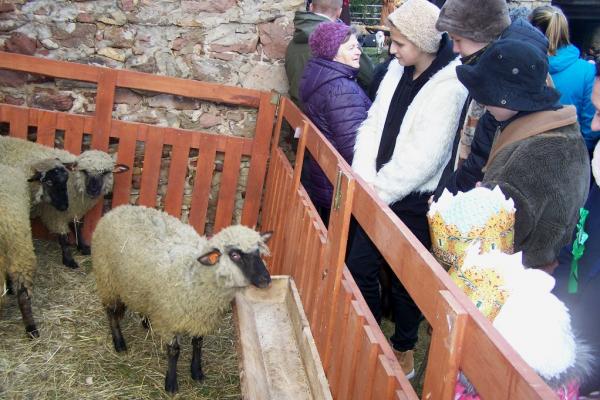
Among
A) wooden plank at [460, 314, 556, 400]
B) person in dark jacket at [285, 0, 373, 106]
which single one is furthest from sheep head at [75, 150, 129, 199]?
wooden plank at [460, 314, 556, 400]

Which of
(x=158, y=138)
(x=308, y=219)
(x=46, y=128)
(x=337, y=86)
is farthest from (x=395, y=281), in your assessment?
(x=46, y=128)

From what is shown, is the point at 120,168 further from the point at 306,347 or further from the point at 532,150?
the point at 532,150

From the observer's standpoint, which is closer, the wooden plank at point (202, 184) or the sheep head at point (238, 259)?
the sheep head at point (238, 259)

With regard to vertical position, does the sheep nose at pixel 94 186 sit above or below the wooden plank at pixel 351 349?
below

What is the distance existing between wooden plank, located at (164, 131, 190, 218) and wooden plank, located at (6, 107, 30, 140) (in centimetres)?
129

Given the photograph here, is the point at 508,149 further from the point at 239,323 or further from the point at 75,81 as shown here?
the point at 75,81

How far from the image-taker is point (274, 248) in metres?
4.19

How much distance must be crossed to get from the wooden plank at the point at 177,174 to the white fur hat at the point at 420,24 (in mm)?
2508

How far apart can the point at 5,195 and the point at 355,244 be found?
2384 millimetres

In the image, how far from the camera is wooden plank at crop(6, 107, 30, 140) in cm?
487

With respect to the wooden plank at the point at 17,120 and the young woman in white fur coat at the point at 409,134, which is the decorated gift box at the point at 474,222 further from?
the wooden plank at the point at 17,120

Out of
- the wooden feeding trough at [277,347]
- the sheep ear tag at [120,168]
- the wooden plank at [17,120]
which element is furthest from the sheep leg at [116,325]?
the wooden plank at [17,120]

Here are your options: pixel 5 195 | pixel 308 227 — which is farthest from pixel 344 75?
pixel 5 195

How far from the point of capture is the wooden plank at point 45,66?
4734mm
